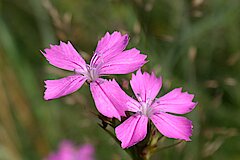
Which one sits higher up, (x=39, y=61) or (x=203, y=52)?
(x=39, y=61)

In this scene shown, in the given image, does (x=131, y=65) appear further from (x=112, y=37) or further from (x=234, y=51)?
(x=234, y=51)

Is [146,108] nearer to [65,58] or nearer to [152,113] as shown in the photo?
[152,113]

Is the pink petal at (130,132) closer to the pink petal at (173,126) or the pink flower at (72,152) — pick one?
the pink petal at (173,126)

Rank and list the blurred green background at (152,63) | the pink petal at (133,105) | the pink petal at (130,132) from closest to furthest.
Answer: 1. the pink petal at (130,132)
2. the pink petal at (133,105)
3. the blurred green background at (152,63)

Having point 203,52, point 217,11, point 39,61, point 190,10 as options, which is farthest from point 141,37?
point 39,61

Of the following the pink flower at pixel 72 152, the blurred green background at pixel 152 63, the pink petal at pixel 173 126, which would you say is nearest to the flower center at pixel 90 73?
the pink petal at pixel 173 126

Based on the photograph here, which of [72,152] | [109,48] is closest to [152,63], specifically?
[72,152]
